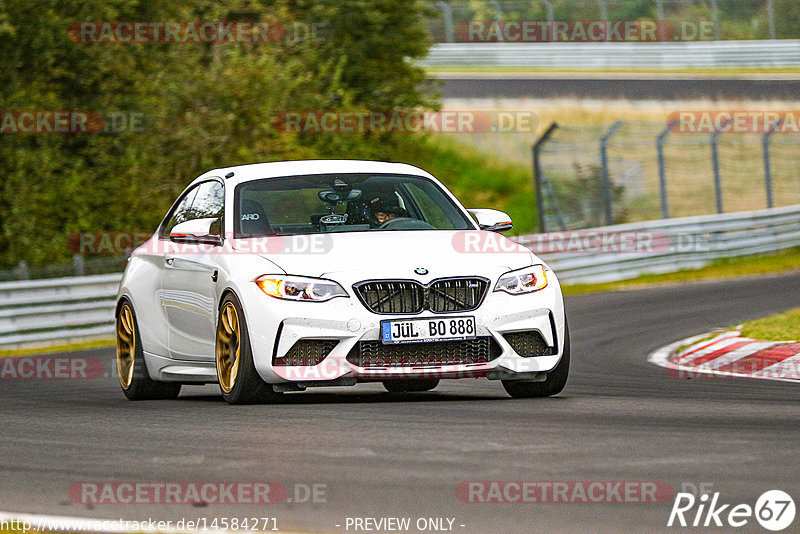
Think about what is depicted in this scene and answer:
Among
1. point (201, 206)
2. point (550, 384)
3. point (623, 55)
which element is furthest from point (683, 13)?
point (550, 384)

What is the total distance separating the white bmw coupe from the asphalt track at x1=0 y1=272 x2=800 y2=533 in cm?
26

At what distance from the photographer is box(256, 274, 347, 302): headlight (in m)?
8.77

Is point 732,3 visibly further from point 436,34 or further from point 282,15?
point 282,15

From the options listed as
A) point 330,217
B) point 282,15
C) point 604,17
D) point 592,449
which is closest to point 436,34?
point 604,17

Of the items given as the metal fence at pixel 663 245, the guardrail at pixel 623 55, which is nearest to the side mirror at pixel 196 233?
the metal fence at pixel 663 245

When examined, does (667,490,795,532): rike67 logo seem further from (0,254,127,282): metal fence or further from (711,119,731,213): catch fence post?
(711,119,731,213): catch fence post

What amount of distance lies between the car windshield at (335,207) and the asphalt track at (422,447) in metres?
1.12

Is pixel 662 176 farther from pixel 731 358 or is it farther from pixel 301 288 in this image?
pixel 301 288

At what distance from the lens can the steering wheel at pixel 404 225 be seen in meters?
9.69

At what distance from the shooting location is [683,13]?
43812 mm

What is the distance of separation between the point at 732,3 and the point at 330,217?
1406 inches

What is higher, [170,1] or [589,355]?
[170,1]

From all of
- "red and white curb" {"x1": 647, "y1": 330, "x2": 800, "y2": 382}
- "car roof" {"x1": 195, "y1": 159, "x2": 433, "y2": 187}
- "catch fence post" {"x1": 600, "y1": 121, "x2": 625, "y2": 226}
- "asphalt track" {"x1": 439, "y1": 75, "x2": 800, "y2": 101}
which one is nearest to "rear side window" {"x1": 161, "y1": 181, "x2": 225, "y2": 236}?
"car roof" {"x1": 195, "y1": 159, "x2": 433, "y2": 187}

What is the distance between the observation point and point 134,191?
2856cm
